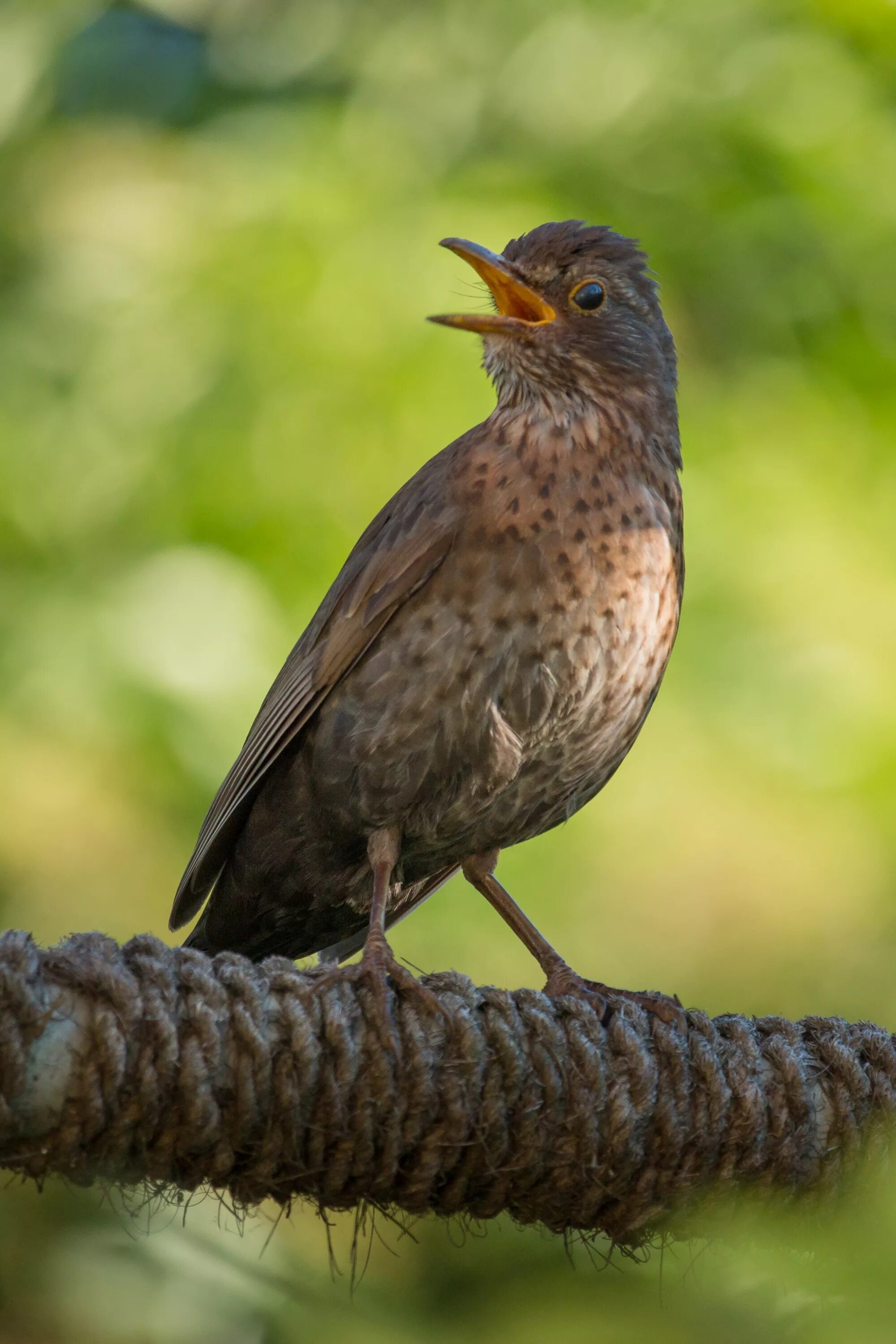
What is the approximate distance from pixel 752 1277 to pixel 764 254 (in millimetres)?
2120

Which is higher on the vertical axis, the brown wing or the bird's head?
the bird's head

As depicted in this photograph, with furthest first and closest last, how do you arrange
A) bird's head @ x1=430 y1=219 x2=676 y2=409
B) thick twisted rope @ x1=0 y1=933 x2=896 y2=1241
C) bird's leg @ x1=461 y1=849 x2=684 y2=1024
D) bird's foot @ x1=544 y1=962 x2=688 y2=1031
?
bird's head @ x1=430 y1=219 x2=676 y2=409 → bird's leg @ x1=461 y1=849 x2=684 y2=1024 → bird's foot @ x1=544 y1=962 x2=688 y2=1031 → thick twisted rope @ x1=0 y1=933 x2=896 y2=1241

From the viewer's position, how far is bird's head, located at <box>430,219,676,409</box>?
2475 mm

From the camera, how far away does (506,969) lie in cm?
236

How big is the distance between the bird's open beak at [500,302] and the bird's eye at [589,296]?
0.17 ft

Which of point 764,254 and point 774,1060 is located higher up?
point 764,254

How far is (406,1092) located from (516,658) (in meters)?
1.07

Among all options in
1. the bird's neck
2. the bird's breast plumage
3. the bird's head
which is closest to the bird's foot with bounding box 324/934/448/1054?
the bird's breast plumage

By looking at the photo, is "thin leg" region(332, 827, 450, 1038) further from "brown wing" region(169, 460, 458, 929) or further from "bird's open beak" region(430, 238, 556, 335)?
"bird's open beak" region(430, 238, 556, 335)

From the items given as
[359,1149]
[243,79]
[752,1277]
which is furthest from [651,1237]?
[243,79]

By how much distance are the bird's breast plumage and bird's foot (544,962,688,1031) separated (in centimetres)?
26

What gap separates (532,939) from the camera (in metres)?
2.25

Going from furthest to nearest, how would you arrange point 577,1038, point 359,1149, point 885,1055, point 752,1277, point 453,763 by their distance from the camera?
point 453,763 < point 885,1055 < point 577,1038 < point 359,1149 < point 752,1277

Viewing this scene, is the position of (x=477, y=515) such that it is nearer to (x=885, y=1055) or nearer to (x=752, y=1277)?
(x=885, y=1055)
